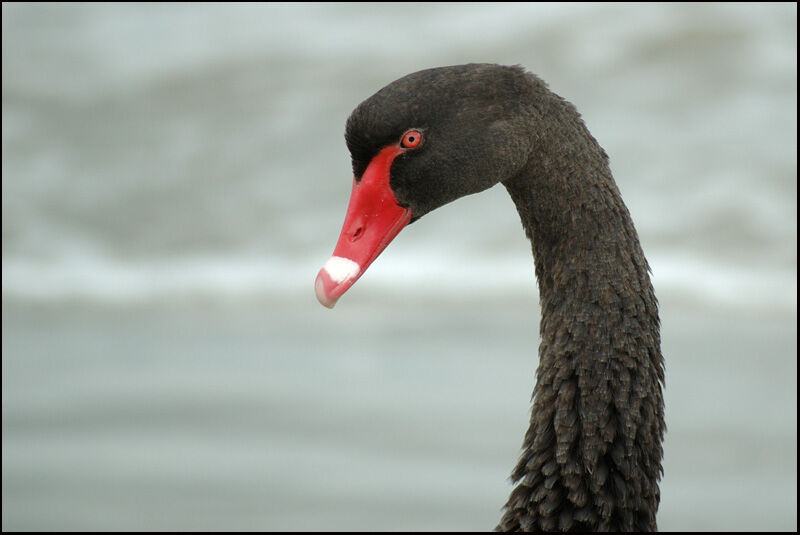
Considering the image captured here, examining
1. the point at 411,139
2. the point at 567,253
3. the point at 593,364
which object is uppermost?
the point at 411,139

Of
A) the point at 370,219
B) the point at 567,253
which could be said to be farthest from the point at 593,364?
the point at 370,219

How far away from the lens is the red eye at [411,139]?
77.7 inches

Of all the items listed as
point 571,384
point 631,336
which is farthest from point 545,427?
point 631,336

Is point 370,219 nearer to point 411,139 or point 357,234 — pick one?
point 357,234

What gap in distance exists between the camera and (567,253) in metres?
2.04

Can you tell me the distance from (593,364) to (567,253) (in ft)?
0.68

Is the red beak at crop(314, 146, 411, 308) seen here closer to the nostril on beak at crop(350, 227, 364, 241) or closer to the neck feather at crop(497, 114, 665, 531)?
the nostril on beak at crop(350, 227, 364, 241)

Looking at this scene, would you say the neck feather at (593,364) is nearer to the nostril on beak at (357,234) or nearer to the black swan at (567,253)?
the black swan at (567,253)

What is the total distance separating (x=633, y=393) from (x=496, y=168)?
475 mm

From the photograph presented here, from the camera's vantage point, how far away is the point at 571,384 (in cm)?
203

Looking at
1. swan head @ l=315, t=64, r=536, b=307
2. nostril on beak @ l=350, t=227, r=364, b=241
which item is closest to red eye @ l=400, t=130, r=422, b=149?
swan head @ l=315, t=64, r=536, b=307

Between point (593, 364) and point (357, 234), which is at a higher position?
point (357, 234)

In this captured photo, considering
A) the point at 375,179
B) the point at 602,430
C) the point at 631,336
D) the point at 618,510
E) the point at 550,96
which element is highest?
the point at 550,96

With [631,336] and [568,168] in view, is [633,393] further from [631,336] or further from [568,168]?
[568,168]
